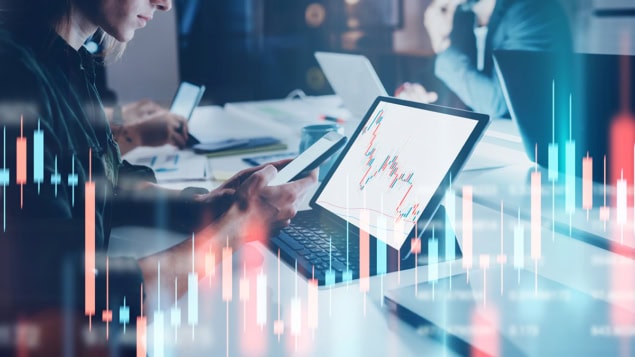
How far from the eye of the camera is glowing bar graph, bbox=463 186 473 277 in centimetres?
96

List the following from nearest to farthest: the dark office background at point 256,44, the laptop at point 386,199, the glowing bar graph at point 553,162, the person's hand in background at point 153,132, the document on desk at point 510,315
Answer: the document on desk at point 510,315 < the laptop at point 386,199 < the glowing bar graph at point 553,162 < the person's hand in background at point 153,132 < the dark office background at point 256,44

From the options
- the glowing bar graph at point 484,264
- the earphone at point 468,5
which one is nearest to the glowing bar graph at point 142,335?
the glowing bar graph at point 484,264

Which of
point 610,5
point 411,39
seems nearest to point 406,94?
point 610,5

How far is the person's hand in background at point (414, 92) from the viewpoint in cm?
208

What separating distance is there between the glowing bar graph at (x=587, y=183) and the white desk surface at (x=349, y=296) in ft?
0.24

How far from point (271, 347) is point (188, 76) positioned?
133 inches

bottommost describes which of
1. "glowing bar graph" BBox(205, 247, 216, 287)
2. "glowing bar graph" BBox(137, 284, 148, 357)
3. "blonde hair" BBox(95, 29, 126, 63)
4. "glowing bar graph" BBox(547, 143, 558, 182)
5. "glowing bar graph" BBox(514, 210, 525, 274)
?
"glowing bar graph" BBox(137, 284, 148, 357)

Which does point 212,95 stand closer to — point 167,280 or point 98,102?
point 98,102

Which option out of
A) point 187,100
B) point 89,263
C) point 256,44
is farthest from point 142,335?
point 256,44

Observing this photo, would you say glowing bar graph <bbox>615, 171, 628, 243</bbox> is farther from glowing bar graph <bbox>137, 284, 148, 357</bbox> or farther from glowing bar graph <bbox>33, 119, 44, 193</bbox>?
glowing bar graph <bbox>33, 119, 44, 193</bbox>

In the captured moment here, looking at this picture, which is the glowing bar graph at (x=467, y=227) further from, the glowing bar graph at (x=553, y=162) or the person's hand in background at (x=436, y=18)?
the person's hand in background at (x=436, y=18)
